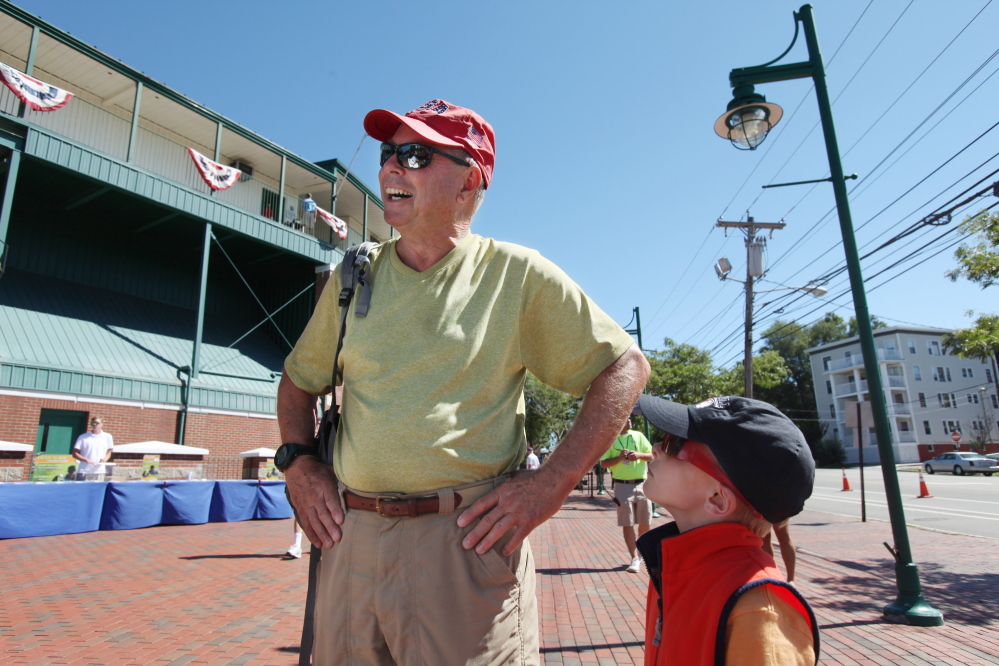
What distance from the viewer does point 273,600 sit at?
573 cm

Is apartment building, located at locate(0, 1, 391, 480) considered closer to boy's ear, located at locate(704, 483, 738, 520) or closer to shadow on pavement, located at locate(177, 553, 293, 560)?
shadow on pavement, located at locate(177, 553, 293, 560)

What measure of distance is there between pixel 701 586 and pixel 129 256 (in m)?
21.9

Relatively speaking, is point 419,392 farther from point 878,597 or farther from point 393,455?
point 878,597

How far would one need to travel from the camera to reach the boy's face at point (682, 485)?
165 centimetres

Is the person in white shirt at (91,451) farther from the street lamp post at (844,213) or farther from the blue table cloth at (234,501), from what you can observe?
the street lamp post at (844,213)

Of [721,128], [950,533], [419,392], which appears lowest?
[950,533]

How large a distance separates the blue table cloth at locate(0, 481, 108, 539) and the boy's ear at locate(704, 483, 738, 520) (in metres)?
11.5

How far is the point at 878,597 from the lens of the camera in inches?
242

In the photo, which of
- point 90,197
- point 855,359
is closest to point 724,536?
point 90,197

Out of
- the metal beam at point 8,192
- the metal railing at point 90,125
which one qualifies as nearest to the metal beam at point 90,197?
the metal railing at point 90,125

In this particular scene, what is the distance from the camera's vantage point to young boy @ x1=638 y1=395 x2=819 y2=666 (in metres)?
1.32

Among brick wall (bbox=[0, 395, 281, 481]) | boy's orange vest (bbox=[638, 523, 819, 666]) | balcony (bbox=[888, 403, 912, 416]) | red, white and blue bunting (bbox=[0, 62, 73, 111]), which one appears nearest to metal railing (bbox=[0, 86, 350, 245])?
red, white and blue bunting (bbox=[0, 62, 73, 111])

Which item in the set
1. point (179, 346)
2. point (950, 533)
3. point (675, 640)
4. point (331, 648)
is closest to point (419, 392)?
point (331, 648)

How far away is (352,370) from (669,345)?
26.8m
